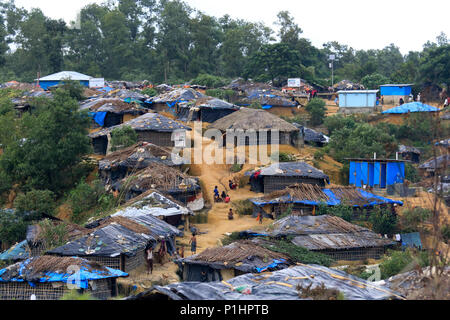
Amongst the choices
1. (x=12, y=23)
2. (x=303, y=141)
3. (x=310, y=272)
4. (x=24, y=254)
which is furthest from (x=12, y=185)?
(x=12, y=23)

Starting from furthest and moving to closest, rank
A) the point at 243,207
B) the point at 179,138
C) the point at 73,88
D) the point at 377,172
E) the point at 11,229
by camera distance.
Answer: the point at 73,88 < the point at 179,138 < the point at 377,172 < the point at 243,207 < the point at 11,229

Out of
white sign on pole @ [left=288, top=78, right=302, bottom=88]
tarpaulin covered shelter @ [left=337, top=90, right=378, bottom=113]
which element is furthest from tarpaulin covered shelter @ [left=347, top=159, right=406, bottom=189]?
white sign on pole @ [left=288, top=78, right=302, bottom=88]

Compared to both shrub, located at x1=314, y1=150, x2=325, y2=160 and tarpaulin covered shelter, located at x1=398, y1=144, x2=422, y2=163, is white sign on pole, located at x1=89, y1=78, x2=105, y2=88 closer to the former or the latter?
shrub, located at x1=314, y1=150, x2=325, y2=160

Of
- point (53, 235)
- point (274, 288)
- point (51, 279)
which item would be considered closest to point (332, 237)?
point (53, 235)

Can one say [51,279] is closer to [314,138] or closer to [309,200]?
[309,200]

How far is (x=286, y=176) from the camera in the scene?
21.0 m

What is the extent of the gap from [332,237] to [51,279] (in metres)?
7.60

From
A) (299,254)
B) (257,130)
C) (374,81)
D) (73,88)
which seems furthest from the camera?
(374,81)

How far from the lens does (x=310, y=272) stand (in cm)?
901

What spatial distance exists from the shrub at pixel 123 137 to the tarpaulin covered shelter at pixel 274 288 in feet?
48.1

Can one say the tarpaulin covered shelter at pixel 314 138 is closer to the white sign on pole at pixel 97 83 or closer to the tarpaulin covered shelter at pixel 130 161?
the tarpaulin covered shelter at pixel 130 161

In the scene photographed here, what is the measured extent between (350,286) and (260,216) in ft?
35.8

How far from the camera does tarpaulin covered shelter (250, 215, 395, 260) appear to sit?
1506 cm

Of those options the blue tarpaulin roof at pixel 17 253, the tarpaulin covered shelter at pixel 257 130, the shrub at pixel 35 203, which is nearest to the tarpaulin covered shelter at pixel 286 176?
the tarpaulin covered shelter at pixel 257 130
